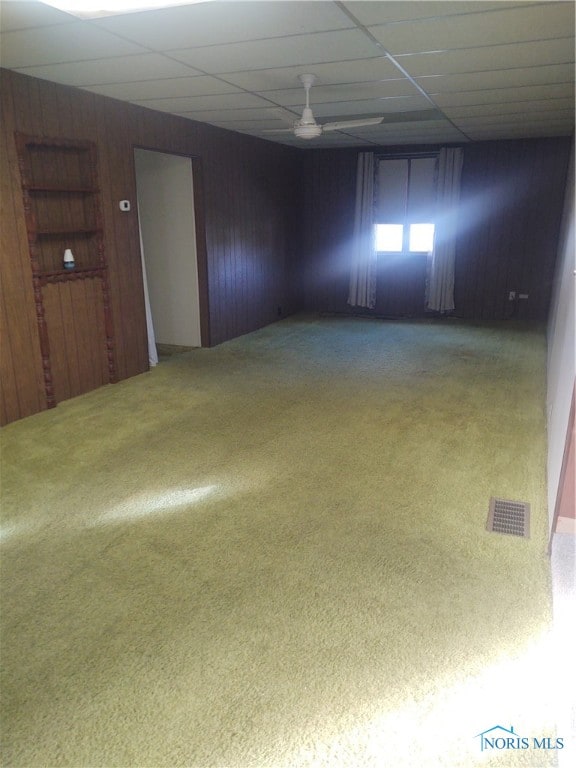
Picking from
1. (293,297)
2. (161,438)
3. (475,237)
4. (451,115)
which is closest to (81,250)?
(161,438)

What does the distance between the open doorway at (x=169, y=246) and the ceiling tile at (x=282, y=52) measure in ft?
8.58

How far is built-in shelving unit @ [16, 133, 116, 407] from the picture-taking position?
160 inches

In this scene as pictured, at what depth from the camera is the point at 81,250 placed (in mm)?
4609

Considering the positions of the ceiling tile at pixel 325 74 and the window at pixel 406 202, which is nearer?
the ceiling tile at pixel 325 74

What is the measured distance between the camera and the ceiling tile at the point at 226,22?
245 centimetres

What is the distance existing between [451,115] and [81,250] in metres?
3.64

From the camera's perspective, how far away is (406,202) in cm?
799

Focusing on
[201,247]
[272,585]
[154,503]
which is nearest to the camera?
[272,585]

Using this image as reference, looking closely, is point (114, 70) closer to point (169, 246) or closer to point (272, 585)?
point (169, 246)

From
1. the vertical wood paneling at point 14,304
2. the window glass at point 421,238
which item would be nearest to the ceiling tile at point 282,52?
the vertical wood paneling at point 14,304

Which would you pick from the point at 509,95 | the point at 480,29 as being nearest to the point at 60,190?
the point at 480,29

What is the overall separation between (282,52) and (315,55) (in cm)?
20

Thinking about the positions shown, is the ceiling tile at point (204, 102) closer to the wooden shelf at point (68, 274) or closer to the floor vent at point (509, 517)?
the wooden shelf at point (68, 274)

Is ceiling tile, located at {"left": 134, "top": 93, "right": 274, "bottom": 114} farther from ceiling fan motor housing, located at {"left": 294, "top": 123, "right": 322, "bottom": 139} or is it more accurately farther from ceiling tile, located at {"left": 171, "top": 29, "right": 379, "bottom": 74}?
ceiling tile, located at {"left": 171, "top": 29, "right": 379, "bottom": 74}
